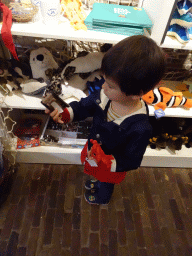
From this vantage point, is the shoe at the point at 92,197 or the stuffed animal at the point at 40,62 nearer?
the stuffed animal at the point at 40,62

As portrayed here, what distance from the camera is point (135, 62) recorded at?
2.00 feet

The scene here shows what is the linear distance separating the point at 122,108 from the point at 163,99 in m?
0.51

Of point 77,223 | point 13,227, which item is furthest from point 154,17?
point 13,227

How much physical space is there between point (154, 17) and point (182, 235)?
1370 millimetres

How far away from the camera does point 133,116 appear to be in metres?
0.81

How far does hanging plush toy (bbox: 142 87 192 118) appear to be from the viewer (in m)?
1.23

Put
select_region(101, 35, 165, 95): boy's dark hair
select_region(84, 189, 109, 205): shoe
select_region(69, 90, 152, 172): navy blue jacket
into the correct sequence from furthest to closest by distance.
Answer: select_region(84, 189, 109, 205): shoe < select_region(69, 90, 152, 172): navy blue jacket < select_region(101, 35, 165, 95): boy's dark hair

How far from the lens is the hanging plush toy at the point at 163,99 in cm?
123

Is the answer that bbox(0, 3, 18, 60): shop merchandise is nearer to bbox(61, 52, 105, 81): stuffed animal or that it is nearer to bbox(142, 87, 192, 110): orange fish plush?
bbox(61, 52, 105, 81): stuffed animal

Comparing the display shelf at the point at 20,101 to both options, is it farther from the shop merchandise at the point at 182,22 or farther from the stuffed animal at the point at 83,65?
the shop merchandise at the point at 182,22

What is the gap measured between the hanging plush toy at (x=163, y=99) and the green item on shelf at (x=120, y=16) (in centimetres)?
43

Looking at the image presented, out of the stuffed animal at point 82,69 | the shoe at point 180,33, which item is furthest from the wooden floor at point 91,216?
the shoe at point 180,33

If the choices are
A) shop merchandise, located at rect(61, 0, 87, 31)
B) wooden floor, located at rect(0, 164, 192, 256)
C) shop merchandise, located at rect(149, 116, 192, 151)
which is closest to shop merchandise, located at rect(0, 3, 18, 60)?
shop merchandise, located at rect(61, 0, 87, 31)

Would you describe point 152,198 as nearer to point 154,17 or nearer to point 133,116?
point 133,116
